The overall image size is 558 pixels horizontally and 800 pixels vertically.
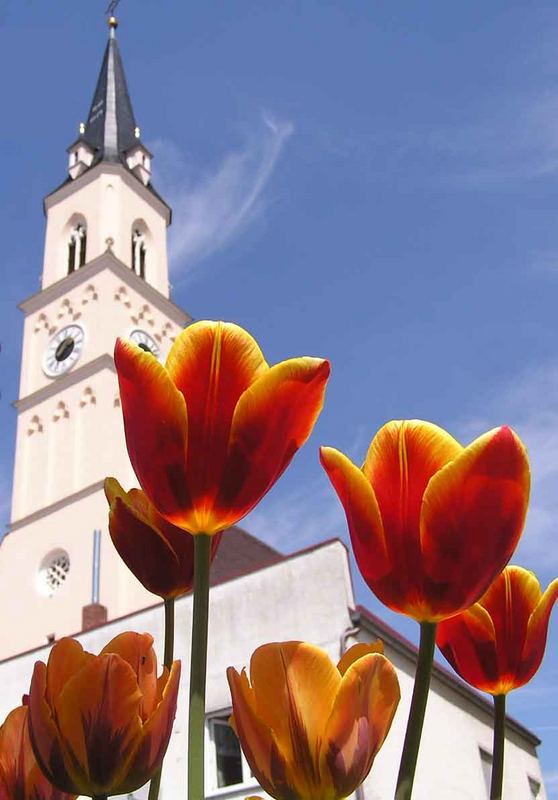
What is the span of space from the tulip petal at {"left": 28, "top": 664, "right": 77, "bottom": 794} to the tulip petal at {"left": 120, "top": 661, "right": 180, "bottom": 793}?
5cm

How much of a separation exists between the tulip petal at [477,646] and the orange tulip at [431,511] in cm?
19

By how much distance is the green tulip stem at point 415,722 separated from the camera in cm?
69

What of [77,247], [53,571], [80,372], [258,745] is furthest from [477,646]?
[77,247]

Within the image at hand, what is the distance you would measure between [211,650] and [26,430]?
16.5 metres

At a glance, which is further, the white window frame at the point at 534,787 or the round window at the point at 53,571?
the round window at the point at 53,571

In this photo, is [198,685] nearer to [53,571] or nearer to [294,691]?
[294,691]

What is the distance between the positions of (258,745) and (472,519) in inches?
9.9

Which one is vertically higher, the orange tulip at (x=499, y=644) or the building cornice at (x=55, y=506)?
the building cornice at (x=55, y=506)

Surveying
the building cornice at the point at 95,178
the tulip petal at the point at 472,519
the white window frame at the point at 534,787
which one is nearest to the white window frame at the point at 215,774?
the white window frame at the point at 534,787

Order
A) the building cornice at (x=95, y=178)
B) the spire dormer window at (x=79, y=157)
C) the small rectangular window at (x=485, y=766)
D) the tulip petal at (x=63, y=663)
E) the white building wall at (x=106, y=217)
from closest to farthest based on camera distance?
the tulip petal at (x=63, y=663), the small rectangular window at (x=485, y=766), the white building wall at (x=106, y=217), the building cornice at (x=95, y=178), the spire dormer window at (x=79, y=157)

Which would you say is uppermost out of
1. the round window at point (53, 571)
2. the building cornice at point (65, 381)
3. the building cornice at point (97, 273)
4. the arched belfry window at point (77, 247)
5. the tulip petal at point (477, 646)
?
the arched belfry window at point (77, 247)

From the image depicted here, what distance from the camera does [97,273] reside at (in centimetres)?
2753

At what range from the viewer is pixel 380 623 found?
429 inches

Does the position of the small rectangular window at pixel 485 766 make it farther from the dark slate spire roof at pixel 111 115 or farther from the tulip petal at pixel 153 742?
the dark slate spire roof at pixel 111 115
